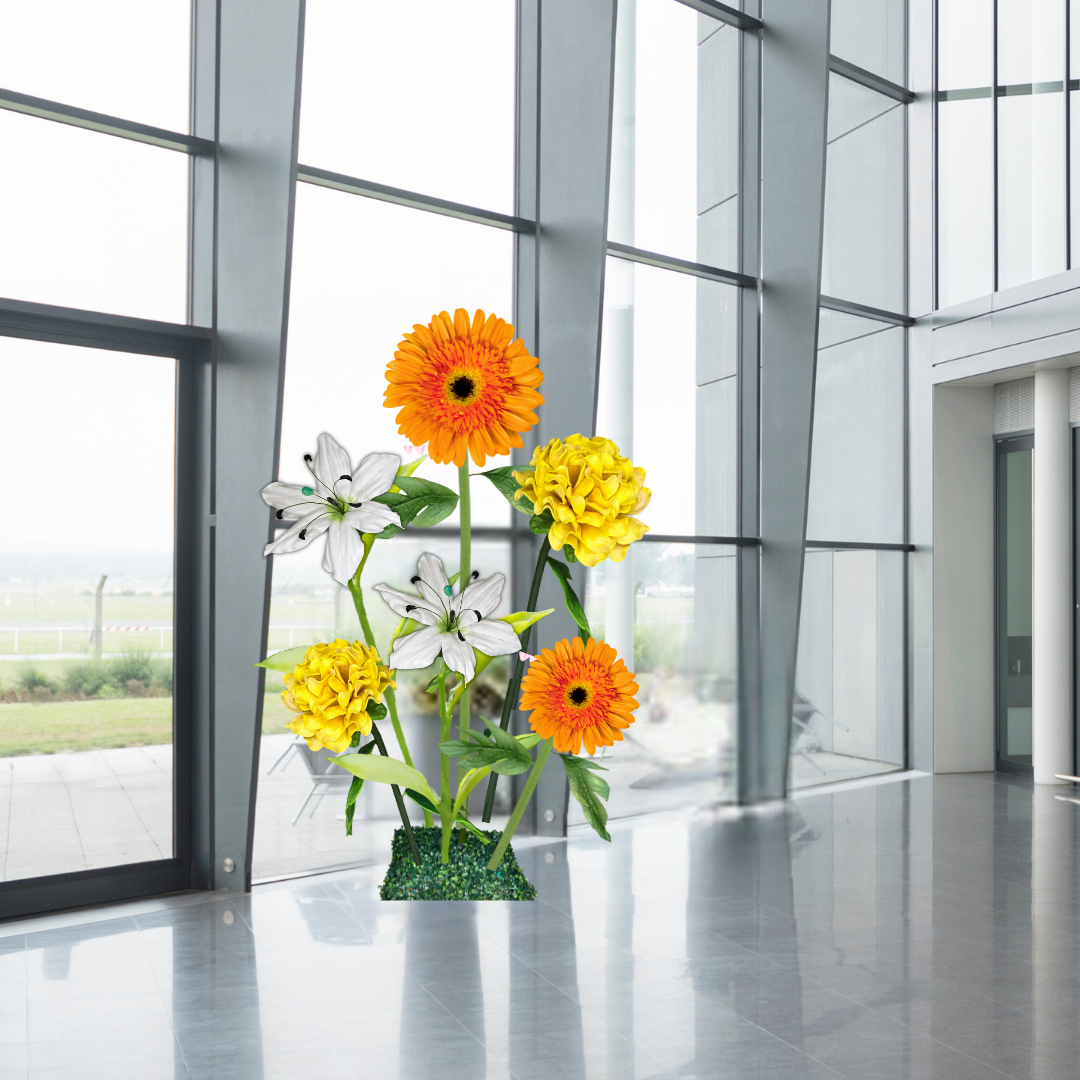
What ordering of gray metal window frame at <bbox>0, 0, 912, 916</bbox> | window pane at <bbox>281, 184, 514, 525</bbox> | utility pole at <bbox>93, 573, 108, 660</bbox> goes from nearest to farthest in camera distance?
gray metal window frame at <bbox>0, 0, 912, 916</bbox> → utility pole at <bbox>93, 573, 108, 660</bbox> → window pane at <bbox>281, 184, 514, 525</bbox>

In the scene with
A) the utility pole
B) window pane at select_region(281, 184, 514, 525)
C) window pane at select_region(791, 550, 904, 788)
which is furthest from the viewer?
window pane at select_region(791, 550, 904, 788)

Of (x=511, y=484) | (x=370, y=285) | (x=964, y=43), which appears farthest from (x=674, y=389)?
(x=511, y=484)

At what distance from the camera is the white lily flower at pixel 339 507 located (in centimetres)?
145

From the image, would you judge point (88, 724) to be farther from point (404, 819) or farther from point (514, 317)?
point (404, 819)

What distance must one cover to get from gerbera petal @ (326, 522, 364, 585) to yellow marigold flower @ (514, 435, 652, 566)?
23 cm

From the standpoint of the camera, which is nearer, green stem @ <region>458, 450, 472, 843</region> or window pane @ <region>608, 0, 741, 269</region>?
green stem @ <region>458, 450, 472, 843</region>

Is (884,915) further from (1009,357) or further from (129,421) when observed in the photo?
(1009,357)

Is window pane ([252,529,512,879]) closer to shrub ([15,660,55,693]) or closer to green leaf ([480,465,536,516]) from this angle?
shrub ([15,660,55,693])

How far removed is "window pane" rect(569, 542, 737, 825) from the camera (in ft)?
23.7

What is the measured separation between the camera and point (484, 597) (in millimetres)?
1503

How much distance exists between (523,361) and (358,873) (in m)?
4.74

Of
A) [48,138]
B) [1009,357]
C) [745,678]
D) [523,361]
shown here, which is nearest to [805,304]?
[1009,357]

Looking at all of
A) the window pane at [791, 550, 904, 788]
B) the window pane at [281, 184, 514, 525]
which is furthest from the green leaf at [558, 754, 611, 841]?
the window pane at [791, 550, 904, 788]

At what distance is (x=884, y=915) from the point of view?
4.88 meters
